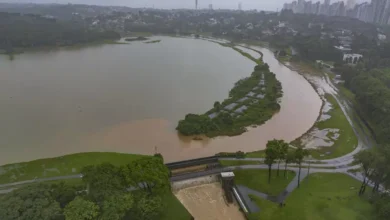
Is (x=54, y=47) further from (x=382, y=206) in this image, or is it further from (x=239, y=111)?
(x=382, y=206)

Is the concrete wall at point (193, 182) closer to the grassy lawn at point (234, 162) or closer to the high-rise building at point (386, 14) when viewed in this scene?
the grassy lawn at point (234, 162)

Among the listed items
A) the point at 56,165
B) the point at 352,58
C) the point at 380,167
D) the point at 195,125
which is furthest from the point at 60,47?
the point at 380,167

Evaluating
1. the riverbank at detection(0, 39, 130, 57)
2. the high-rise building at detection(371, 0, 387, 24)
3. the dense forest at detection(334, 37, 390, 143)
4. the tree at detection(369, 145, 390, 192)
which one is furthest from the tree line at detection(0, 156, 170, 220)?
the high-rise building at detection(371, 0, 387, 24)

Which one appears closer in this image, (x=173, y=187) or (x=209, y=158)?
(x=173, y=187)

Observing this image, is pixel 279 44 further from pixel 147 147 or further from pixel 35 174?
pixel 35 174

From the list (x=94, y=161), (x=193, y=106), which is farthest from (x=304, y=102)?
(x=94, y=161)

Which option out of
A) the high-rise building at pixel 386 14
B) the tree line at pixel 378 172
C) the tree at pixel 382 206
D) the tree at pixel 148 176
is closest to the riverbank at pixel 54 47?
the tree at pixel 148 176
